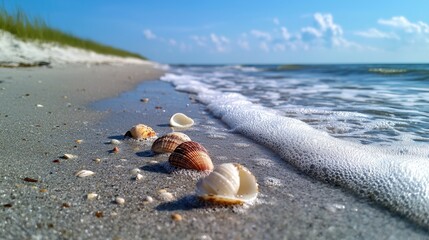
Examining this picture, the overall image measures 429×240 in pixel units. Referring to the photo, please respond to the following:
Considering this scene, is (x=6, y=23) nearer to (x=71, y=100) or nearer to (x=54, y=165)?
(x=71, y=100)

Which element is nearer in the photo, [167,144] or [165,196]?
[165,196]

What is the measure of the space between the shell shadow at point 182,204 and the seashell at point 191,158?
0.37 metres

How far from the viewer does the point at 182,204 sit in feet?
5.49

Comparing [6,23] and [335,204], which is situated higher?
[6,23]

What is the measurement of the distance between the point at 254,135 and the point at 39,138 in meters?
1.77

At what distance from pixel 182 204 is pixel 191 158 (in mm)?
455

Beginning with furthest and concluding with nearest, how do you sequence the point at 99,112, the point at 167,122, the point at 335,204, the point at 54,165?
1. the point at 99,112
2. the point at 167,122
3. the point at 54,165
4. the point at 335,204

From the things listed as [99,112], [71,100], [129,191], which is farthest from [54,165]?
[71,100]

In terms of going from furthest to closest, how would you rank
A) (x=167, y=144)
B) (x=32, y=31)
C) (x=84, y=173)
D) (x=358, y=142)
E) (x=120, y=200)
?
1. (x=32, y=31)
2. (x=358, y=142)
3. (x=167, y=144)
4. (x=84, y=173)
5. (x=120, y=200)

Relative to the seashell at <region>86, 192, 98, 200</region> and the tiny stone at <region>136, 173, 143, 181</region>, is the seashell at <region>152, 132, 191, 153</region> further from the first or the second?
the seashell at <region>86, 192, 98, 200</region>

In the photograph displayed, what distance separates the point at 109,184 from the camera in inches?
74.7

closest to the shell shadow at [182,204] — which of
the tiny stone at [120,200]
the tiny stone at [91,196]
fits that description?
the tiny stone at [120,200]

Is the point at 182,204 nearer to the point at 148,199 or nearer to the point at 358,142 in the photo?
the point at 148,199

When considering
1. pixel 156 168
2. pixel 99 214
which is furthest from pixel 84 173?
pixel 99 214
